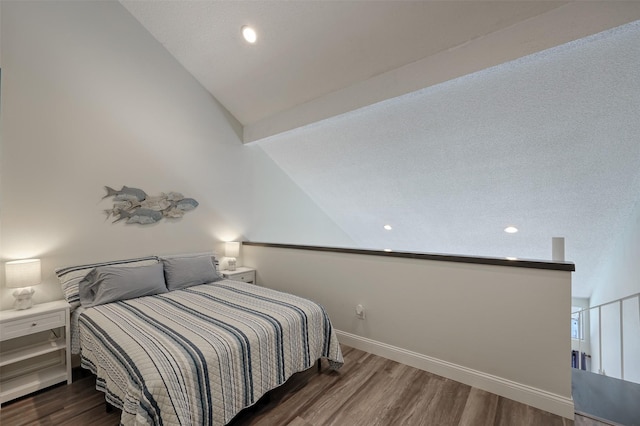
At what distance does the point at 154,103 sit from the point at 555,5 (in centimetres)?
360

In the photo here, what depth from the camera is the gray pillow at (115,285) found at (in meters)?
2.33

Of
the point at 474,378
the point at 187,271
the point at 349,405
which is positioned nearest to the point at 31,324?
the point at 187,271

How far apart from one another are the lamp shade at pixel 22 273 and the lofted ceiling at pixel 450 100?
8.36 ft

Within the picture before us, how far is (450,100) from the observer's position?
252cm

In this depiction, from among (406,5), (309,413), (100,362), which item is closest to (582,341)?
(309,413)

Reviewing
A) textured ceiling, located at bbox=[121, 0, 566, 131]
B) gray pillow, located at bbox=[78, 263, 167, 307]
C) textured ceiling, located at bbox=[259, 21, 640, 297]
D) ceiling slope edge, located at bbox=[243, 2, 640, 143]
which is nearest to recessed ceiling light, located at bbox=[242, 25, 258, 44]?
textured ceiling, located at bbox=[121, 0, 566, 131]

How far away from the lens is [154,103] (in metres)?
3.12

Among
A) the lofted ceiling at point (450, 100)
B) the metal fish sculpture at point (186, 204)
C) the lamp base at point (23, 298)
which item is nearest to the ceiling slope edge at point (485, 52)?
the lofted ceiling at point (450, 100)

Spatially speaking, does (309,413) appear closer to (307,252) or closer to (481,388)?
(481,388)

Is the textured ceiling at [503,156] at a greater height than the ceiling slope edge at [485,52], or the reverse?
the ceiling slope edge at [485,52]

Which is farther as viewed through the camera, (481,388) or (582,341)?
(582,341)

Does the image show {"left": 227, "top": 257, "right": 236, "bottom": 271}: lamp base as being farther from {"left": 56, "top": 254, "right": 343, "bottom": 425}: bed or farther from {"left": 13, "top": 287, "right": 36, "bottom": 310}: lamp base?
{"left": 13, "top": 287, "right": 36, "bottom": 310}: lamp base

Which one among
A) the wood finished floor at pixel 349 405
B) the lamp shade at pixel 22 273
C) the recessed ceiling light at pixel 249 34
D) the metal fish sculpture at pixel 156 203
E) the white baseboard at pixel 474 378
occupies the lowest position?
the wood finished floor at pixel 349 405

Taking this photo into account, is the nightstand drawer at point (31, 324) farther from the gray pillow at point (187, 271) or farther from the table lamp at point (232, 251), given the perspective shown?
the table lamp at point (232, 251)
